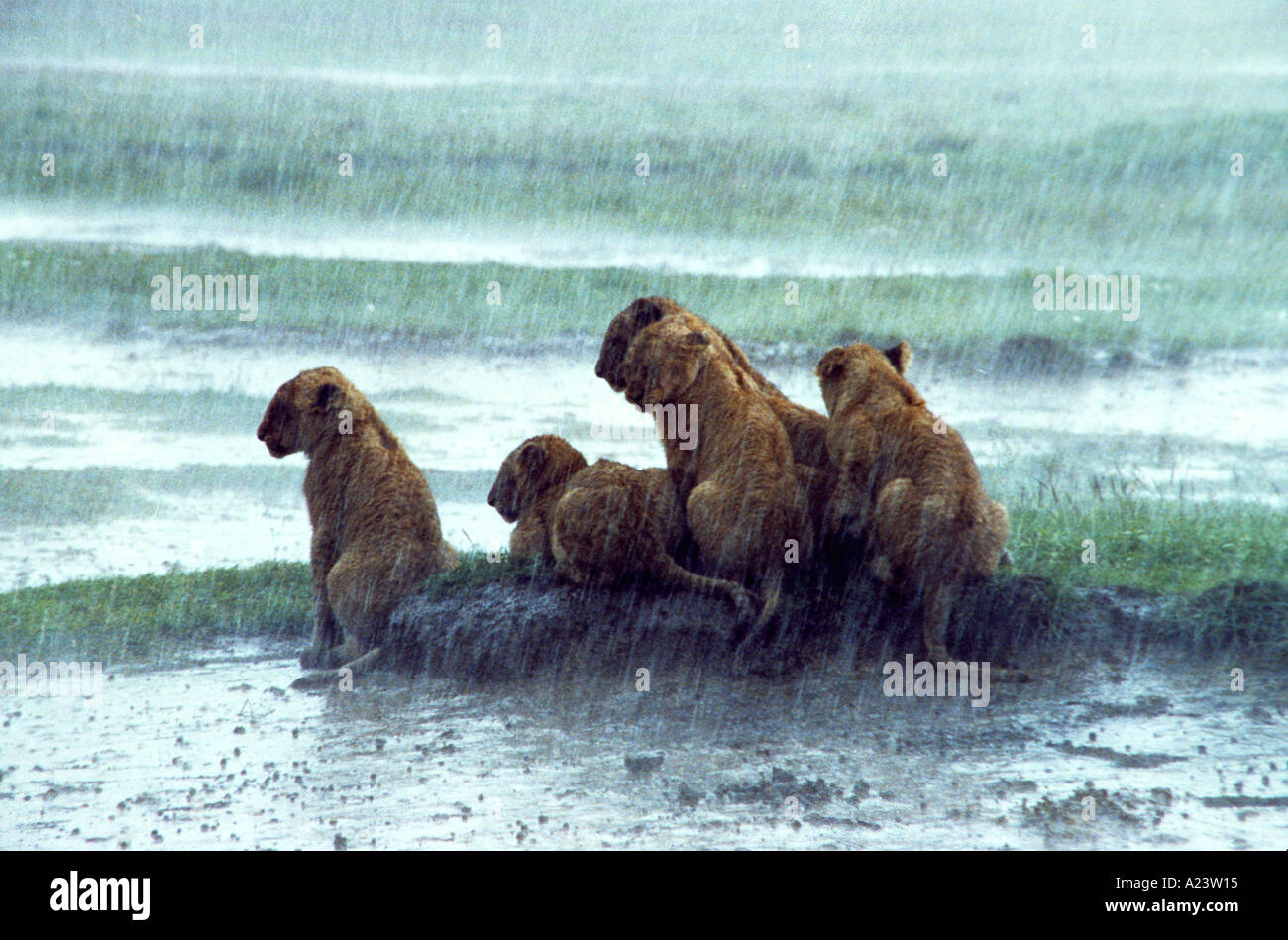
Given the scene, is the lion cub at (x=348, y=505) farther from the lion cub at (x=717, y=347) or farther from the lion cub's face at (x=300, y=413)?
the lion cub at (x=717, y=347)

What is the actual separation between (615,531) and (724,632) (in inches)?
35.4

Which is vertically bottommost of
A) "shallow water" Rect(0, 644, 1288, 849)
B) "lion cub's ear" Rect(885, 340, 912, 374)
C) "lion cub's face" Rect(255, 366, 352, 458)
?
"shallow water" Rect(0, 644, 1288, 849)

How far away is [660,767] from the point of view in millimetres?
5121

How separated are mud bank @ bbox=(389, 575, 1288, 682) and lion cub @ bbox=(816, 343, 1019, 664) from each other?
9.9 inches

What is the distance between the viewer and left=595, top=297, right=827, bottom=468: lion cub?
24.4ft

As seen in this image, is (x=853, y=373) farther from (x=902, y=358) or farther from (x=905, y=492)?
(x=905, y=492)

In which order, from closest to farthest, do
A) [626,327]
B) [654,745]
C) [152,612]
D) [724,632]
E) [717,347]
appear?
[654,745], [724,632], [717,347], [626,327], [152,612]

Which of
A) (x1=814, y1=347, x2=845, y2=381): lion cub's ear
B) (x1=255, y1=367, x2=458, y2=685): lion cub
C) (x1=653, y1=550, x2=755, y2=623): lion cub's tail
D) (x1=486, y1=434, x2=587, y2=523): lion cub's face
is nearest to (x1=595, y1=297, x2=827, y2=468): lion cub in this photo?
(x1=814, y1=347, x2=845, y2=381): lion cub's ear

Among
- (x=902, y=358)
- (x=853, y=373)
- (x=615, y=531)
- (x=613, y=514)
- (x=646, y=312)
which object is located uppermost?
(x=646, y=312)

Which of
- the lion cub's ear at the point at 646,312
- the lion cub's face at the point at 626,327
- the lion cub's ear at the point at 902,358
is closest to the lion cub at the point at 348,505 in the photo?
the lion cub's face at the point at 626,327

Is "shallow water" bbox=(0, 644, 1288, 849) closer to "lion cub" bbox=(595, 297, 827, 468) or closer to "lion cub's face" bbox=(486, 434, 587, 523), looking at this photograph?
"lion cub's face" bbox=(486, 434, 587, 523)

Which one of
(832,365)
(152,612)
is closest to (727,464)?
(832,365)

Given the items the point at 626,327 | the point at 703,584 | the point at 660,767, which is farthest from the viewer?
the point at 626,327

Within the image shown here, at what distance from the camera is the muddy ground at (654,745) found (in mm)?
4656
